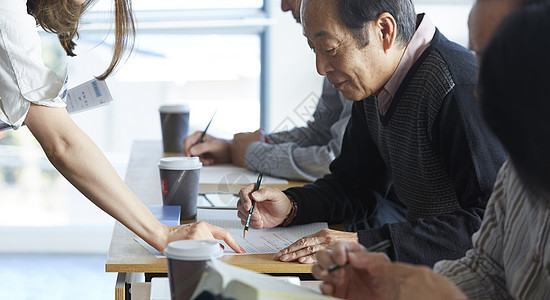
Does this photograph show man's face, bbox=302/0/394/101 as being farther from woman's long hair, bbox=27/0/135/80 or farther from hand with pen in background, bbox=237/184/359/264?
woman's long hair, bbox=27/0/135/80

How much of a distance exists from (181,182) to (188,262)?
71 centimetres

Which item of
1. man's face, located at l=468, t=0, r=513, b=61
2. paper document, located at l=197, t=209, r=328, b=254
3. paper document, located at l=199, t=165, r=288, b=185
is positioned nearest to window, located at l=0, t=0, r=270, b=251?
paper document, located at l=199, t=165, r=288, b=185

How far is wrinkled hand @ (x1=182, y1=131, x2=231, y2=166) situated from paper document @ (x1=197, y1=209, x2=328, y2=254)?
27.5 inches

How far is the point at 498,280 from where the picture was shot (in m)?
0.94

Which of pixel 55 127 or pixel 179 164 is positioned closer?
pixel 55 127

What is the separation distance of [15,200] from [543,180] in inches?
141

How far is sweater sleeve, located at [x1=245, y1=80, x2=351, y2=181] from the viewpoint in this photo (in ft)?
6.99

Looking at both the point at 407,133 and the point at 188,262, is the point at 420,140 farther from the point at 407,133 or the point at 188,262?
the point at 188,262

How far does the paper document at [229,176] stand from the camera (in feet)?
6.68

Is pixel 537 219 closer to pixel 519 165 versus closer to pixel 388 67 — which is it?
pixel 519 165

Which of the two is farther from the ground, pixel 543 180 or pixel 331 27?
pixel 331 27

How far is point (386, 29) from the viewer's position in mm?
1485

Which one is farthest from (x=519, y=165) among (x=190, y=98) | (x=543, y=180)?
(x=190, y=98)

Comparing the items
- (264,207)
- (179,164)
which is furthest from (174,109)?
(264,207)
